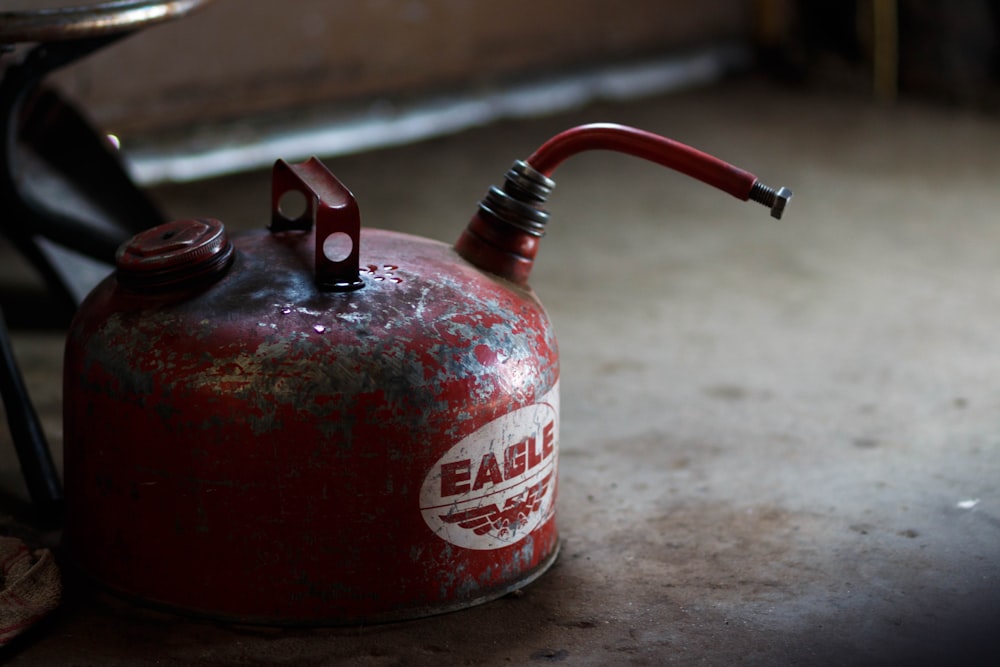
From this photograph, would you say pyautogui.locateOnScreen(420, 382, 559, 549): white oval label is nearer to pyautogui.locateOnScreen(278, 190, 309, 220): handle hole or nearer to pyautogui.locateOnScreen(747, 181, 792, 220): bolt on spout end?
pyautogui.locateOnScreen(747, 181, 792, 220): bolt on spout end

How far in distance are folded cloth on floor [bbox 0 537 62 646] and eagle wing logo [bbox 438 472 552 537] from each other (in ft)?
1.80

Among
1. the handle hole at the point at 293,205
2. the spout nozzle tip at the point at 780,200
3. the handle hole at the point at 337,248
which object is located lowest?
the handle hole at the point at 293,205

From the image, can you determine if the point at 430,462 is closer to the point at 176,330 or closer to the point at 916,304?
the point at 176,330

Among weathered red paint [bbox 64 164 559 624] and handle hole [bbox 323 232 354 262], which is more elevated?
handle hole [bbox 323 232 354 262]

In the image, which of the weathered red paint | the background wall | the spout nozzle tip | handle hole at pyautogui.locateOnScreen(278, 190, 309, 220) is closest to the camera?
the weathered red paint

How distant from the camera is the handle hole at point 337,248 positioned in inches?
61.3

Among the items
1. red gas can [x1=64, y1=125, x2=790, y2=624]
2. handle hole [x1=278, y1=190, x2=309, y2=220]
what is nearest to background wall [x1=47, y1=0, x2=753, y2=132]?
handle hole [x1=278, y1=190, x2=309, y2=220]

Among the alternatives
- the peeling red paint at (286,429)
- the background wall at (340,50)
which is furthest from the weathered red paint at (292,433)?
the background wall at (340,50)

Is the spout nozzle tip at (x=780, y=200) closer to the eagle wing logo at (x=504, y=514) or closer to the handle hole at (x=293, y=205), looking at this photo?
the eagle wing logo at (x=504, y=514)

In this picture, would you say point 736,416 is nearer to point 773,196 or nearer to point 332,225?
point 773,196

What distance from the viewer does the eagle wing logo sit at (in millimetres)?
1520

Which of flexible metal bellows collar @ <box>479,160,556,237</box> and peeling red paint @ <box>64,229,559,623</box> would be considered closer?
peeling red paint @ <box>64,229,559,623</box>

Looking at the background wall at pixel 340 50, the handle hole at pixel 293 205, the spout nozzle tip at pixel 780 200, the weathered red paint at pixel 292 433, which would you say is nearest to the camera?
the weathered red paint at pixel 292 433

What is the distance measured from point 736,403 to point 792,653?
0.90 metres
